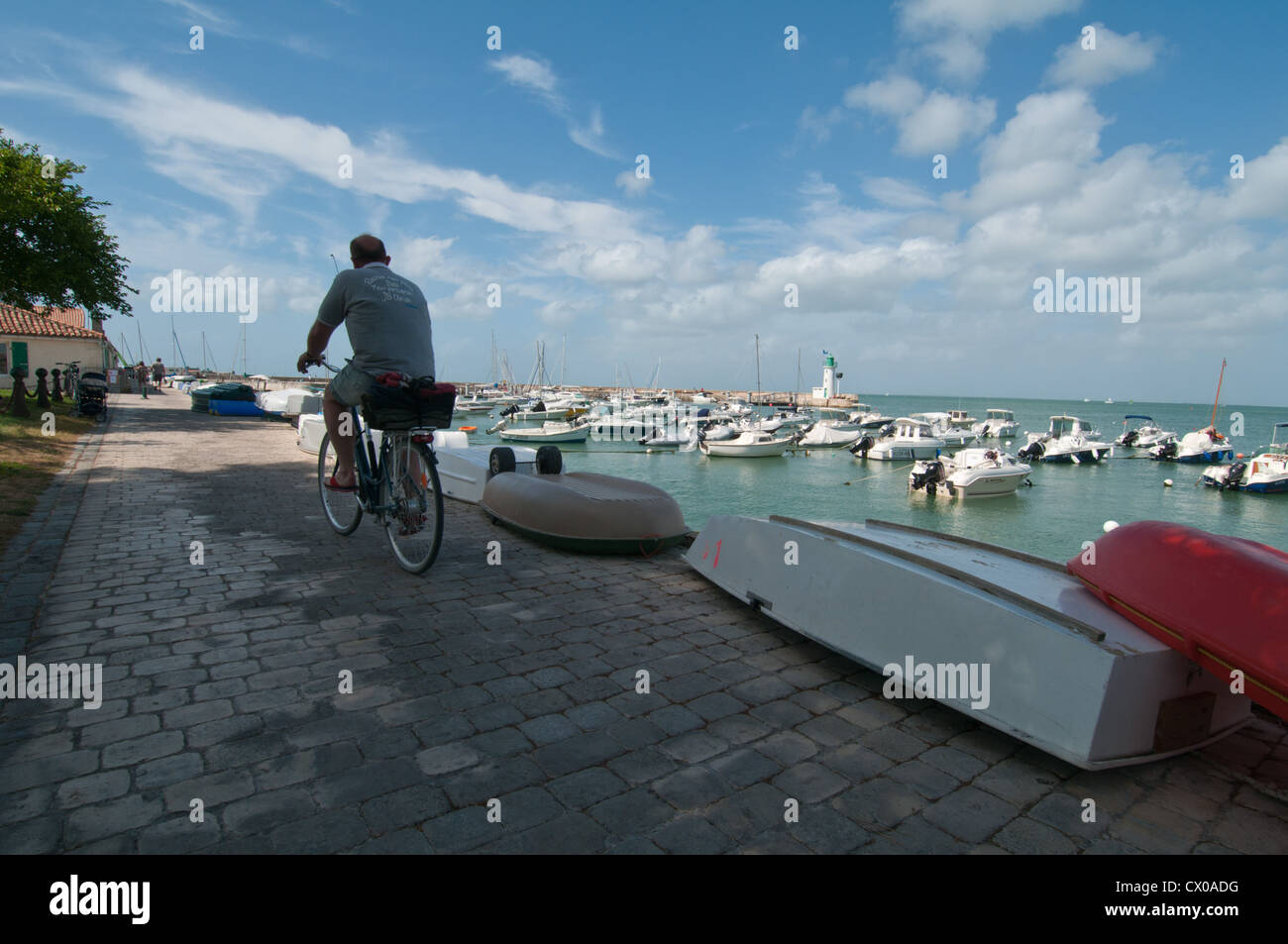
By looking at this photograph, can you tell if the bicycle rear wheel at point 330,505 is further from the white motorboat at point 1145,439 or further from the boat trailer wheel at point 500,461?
the white motorboat at point 1145,439

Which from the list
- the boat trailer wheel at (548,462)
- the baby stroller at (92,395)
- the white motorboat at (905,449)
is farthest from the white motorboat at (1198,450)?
the baby stroller at (92,395)

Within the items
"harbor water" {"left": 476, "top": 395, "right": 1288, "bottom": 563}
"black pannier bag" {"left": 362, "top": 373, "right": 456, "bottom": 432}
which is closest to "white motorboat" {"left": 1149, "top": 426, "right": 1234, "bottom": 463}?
"harbor water" {"left": 476, "top": 395, "right": 1288, "bottom": 563}

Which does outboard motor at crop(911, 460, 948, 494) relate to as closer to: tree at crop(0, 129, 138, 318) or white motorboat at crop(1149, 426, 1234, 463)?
white motorboat at crop(1149, 426, 1234, 463)

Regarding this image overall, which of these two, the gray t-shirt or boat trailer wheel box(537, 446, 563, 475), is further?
boat trailer wheel box(537, 446, 563, 475)

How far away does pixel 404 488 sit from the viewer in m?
5.10

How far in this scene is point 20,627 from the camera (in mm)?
3834

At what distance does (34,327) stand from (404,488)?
45.0 metres

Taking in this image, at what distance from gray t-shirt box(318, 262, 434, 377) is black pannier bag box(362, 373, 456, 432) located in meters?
0.19

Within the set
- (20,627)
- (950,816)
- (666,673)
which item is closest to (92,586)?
(20,627)

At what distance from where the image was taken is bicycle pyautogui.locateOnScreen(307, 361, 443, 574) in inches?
198

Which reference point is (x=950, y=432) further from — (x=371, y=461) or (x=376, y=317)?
(x=376, y=317)

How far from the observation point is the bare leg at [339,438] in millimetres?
5295

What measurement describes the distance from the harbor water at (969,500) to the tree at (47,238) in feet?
71.0

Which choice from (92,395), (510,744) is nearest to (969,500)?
(510,744)
